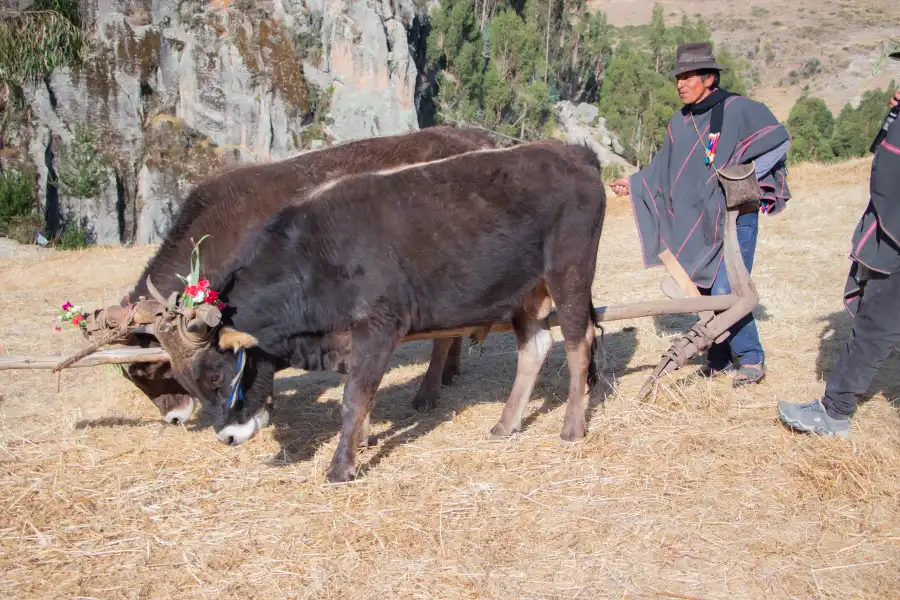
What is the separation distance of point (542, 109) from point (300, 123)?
1512 centimetres

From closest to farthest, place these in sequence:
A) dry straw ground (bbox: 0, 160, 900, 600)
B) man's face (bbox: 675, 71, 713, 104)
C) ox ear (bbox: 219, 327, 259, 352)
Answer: dry straw ground (bbox: 0, 160, 900, 600)
ox ear (bbox: 219, 327, 259, 352)
man's face (bbox: 675, 71, 713, 104)

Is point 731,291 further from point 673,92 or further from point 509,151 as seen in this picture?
point 673,92

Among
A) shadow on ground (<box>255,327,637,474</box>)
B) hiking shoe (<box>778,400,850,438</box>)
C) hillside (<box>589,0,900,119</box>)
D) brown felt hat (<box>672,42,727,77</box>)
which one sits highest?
hillside (<box>589,0,900,119</box>)

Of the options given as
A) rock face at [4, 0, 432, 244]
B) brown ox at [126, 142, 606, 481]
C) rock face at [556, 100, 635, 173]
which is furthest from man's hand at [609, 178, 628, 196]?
rock face at [556, 100, 635, 173]

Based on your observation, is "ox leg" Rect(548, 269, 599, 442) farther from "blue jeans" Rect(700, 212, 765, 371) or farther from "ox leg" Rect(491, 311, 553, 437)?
"blue jeans" Rect(700, 212, 765, 371)

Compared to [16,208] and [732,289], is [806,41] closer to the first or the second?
[16,208]

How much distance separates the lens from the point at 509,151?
17.8 ft

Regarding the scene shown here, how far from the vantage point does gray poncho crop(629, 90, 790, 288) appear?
593 centimetres

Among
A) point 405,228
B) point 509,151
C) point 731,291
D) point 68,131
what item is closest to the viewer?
point 405,228

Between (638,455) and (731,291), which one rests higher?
(731,291)

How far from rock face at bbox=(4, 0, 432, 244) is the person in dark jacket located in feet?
99.6

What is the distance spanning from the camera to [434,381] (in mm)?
6293

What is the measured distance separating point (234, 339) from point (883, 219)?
4159mm

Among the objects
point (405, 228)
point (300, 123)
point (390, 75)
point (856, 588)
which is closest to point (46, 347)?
point (405, 228)
